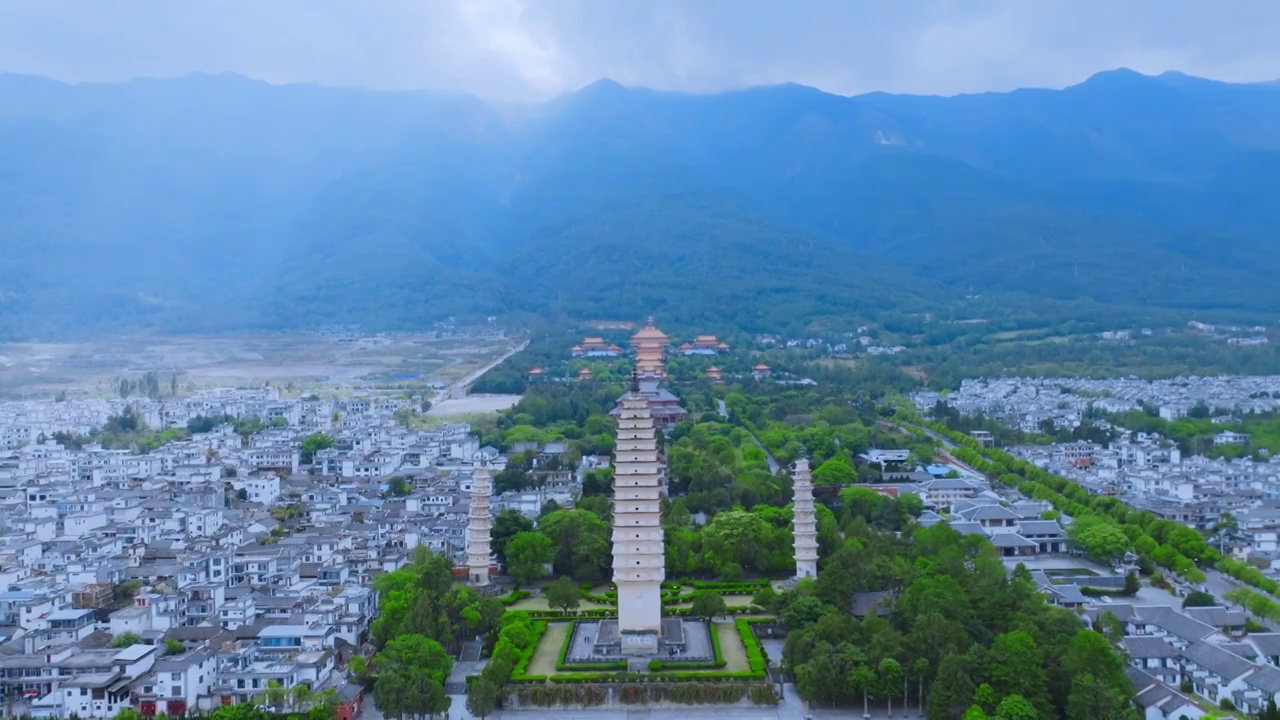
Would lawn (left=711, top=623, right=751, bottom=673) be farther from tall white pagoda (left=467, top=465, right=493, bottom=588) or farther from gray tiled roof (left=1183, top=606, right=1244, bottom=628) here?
gray tiled roof (left=1183, top=606, right=1244, bottom=628)

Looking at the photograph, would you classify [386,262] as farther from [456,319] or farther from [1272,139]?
[1272,139]

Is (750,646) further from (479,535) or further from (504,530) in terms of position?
(504,530)

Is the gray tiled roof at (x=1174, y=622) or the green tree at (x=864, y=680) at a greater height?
the gray tiled roof at (x=1174, y=622)

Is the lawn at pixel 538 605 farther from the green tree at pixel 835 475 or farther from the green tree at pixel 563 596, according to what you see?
the green tree at pixel 835 475

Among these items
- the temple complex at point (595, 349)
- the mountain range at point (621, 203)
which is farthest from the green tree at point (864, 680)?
the mountain range at point (621, 203)

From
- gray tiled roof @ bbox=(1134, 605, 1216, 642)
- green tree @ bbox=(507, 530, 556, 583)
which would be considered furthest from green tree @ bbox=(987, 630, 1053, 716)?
green tree @ bbox=(507, 530, 556, 583)

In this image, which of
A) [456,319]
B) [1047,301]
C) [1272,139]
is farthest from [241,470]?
[1272,139]
